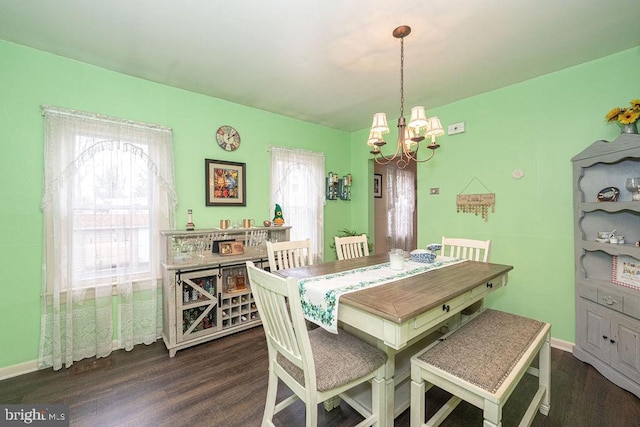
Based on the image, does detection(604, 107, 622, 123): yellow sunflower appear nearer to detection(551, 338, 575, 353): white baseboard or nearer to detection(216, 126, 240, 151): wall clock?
detection(551, 338, 575, 353): white baseboard

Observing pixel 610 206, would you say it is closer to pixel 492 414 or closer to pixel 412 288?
pixel 412 288

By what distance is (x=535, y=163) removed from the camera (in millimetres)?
2574

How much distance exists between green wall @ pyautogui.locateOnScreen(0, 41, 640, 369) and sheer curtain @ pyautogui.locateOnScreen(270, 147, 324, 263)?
0.54ft

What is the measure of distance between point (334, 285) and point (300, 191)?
2.32 m

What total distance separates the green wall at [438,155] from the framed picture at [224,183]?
0.25ft

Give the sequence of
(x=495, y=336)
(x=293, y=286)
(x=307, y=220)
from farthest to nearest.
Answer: (x=307, y=220) < (x=495, y=336) < (x=293, y=286)

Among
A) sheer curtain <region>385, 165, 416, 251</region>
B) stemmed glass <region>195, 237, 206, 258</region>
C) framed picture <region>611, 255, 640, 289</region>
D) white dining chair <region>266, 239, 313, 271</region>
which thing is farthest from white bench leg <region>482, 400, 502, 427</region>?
sheer curtain <region>385, 165, 416, 251</region>

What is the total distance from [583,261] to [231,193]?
11.3ft

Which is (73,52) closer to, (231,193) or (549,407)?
(231,193)

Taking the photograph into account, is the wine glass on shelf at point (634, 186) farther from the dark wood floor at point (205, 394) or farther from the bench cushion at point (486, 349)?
the dark wood floor at point (205, 394)

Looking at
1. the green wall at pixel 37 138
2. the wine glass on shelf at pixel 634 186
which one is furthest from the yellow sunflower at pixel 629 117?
the green wall at pixel 37 138

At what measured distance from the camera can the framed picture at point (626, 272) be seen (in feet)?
6.50

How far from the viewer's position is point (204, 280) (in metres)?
2.63

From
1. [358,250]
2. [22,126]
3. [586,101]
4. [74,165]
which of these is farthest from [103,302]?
[586,101]
